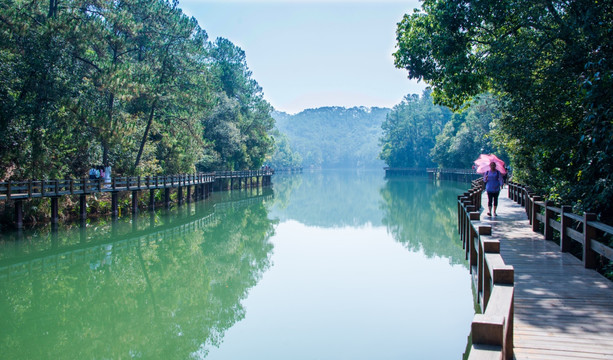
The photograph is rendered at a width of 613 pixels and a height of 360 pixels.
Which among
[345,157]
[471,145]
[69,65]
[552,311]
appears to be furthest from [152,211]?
[345,157]

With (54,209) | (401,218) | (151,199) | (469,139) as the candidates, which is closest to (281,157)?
(469,139)

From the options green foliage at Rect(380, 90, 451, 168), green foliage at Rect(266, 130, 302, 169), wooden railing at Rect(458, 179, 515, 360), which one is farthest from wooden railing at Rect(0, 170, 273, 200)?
green foliage at Rect(266, 130, 302, 169)

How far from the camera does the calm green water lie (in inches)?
334

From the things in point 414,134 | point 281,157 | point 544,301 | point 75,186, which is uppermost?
point 414,134

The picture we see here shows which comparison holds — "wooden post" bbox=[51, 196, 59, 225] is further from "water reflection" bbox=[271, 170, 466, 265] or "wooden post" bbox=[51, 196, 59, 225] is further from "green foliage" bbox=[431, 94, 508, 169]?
"green foliage" bbox=[431, 94, 508, 169]

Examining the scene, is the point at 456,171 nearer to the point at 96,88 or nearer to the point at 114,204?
the point at 114,204

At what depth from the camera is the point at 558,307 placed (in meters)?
5.89

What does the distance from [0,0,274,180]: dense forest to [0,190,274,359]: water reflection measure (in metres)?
4.44

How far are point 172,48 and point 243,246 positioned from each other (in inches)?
685

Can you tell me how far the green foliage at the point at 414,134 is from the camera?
94.9 meters

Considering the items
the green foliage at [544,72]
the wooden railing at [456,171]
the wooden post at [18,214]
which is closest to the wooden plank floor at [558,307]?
the green foliage at [544,72]

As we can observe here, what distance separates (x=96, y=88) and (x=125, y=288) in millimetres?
14066

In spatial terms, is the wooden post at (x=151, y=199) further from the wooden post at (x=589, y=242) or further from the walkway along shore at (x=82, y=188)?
the wooden post at (x=589, y=242)

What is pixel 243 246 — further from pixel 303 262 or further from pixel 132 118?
pixel 132 118
